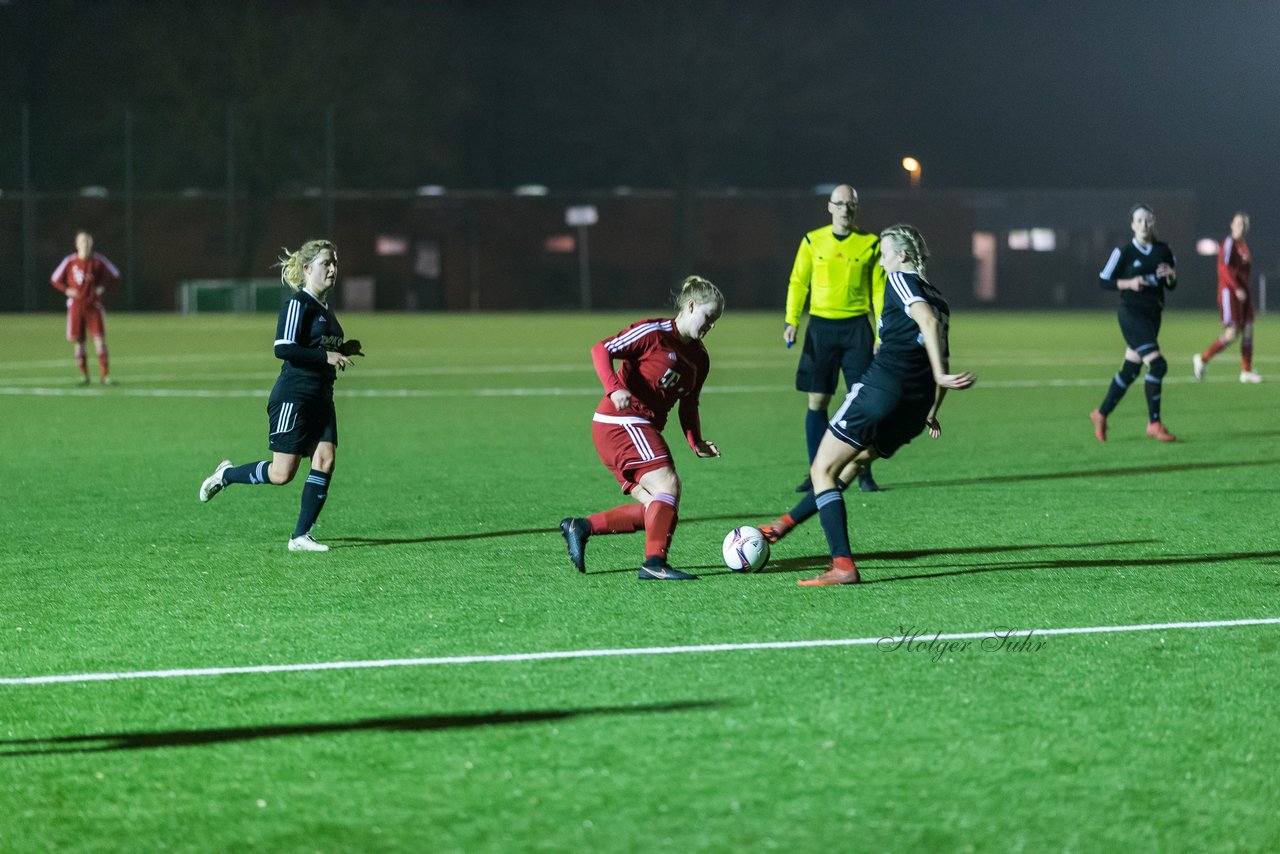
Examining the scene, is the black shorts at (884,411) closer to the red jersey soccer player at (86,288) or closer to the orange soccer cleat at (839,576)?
the orange soccer cleat at (839,576)

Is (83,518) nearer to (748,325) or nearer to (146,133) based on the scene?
(748,325)

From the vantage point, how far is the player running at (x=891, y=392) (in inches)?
301

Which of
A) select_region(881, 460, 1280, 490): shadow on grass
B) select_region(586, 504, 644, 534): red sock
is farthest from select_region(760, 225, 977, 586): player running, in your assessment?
select_region(881, 460, 1280, 490): shadow on grass

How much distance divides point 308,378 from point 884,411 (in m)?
2.89

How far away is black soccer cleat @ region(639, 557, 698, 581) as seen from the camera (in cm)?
775

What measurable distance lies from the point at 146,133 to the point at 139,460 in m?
47.4

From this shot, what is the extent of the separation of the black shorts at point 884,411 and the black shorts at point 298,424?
262 cm

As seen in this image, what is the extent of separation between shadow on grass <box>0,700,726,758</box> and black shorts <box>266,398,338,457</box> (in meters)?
3.56

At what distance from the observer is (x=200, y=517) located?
10117 mm

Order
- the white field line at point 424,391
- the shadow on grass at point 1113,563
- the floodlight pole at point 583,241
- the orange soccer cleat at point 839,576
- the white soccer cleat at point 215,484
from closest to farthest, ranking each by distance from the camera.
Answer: the orange soccer cleat at point 839,576
the shadow on grass at point 1113,563
the white soccer cleat at point 215,484
the white field line at point 424,391
the floodlight pole at point 583,241

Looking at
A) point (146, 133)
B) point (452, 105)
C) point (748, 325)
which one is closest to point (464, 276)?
point (452, 105)

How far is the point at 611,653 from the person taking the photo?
6258 millimetres

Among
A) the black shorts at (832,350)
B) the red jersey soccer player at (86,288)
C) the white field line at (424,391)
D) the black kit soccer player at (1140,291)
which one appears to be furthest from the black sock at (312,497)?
the red jersey soccer player at (86,288)

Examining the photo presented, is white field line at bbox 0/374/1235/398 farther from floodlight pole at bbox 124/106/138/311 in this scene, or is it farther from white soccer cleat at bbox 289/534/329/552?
floodlight pole at bbox 124/106/138/311
